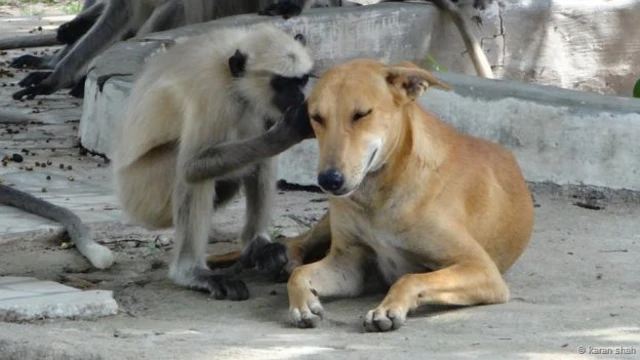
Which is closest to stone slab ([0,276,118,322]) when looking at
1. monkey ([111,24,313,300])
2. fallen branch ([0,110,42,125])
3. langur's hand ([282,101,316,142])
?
monkey ([111,24,313,300])

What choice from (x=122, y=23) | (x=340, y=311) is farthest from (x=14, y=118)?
(x=340, y=311)

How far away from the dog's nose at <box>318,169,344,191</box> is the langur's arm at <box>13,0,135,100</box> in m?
5.43

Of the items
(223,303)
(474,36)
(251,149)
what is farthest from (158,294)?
(474,36)

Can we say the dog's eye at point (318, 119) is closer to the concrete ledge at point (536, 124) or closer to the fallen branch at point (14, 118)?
the concrete ledge at point (536, 124)

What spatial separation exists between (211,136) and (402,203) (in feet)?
2.78

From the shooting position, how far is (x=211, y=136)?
4961 millimetres

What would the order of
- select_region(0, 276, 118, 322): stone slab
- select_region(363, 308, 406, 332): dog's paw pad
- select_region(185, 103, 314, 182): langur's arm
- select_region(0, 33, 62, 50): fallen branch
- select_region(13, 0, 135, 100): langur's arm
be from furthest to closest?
1. select_region(0, 33, 62, 50): fallen branch
2. select_region(13, 0, 135, 100): langur's arm
3. select_region(185, 103, 314, 182): langur's arm
4. select_region(0, 276, 118, 322): stone slab
5. select_region(363, 308, 406, 332): dog's paw pad

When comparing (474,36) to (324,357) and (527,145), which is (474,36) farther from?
(324,357)

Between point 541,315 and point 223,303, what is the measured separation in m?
1.17

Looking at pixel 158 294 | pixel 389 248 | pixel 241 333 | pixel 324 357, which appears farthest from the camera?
pixel 158 294

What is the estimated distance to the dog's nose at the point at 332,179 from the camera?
404cm

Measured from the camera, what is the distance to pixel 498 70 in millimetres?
8828

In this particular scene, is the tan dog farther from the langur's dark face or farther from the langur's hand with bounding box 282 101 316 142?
the langur's dark face

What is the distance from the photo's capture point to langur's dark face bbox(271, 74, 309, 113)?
16.3 ft
